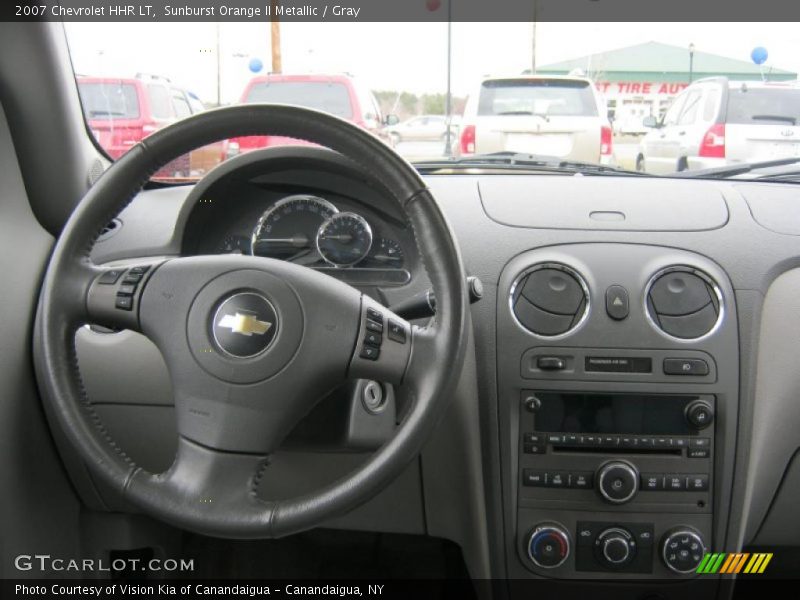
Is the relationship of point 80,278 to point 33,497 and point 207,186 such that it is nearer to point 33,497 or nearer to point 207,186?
point 207,186

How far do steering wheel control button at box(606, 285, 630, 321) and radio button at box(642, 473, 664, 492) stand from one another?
1.30 feet

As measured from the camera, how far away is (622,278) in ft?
6.65

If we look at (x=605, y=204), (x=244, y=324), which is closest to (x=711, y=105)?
(x=605, y=204)

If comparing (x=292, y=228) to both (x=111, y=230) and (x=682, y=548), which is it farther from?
(x=682, y=548)

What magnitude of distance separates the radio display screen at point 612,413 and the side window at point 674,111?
3.33 m

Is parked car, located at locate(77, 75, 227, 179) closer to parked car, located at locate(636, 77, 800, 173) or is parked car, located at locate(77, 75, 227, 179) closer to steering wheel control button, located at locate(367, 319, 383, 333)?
steering wheel control button, located at locate(367, 319, 383, 333)

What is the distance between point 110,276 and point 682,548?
150 cm

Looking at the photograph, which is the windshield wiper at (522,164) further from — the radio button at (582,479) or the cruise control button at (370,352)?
the cruise control button at (370,352)

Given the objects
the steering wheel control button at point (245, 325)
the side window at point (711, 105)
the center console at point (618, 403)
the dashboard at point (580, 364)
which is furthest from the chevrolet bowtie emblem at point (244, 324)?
the side window at point (711, 105)

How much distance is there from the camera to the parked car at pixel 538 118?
15.1 ft

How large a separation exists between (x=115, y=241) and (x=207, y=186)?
0.39 m

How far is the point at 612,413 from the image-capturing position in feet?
6.67

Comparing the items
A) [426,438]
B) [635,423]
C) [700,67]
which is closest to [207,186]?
[426,438]

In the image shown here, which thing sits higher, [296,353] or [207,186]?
[207,186]
